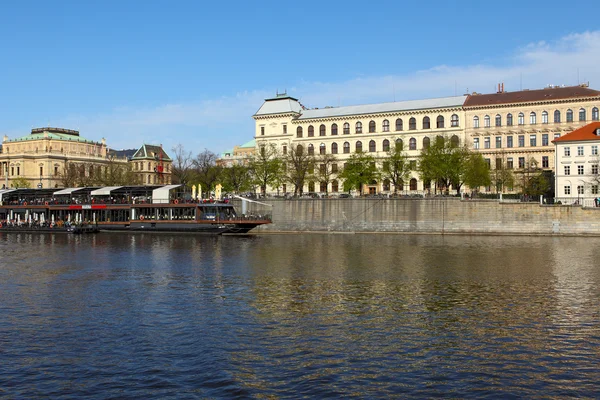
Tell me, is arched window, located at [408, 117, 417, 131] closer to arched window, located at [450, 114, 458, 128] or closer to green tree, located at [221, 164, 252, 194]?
arched window, located at [450, 114, 458, 128]

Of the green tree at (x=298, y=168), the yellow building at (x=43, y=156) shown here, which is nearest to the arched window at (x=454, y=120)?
the green tree at (x=298, y=168)

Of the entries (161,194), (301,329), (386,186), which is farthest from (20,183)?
(301,329)

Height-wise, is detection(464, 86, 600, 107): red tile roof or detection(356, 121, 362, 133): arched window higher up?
detection(464, 86, 600, 107): red tile roof

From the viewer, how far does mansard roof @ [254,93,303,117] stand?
11850 cm

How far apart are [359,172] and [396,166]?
579 centimetres

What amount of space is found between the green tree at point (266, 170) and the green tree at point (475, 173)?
3110 cm

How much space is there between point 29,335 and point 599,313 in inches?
973

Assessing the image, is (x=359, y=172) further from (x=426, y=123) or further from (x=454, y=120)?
(x=454, y=120)

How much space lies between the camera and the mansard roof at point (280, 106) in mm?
118500

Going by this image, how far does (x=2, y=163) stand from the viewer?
6604 inches

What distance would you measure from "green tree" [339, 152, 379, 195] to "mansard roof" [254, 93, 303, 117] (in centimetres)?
2373

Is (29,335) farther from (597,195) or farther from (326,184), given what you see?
(326,184)

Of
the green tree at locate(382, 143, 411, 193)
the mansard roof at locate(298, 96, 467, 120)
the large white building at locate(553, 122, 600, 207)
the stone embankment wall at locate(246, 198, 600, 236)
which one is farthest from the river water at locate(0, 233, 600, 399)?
the mansard roof at locate(298, 96, 467, 120)

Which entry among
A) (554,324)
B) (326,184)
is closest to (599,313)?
(554,324)
